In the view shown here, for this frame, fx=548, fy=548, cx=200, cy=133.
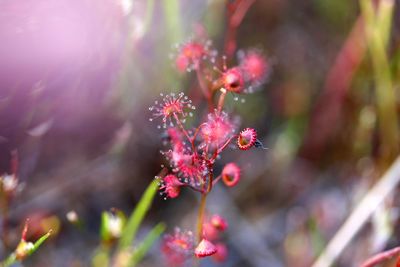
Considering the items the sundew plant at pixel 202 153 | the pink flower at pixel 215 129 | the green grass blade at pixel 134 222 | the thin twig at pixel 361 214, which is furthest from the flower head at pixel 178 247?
the thin twig at pixel 361 214

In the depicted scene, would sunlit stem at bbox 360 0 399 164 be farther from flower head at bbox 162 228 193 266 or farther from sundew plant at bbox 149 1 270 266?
flower head at bbox 162 228 193 266

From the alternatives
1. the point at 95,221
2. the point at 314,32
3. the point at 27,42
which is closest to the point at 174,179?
the point at 27,42

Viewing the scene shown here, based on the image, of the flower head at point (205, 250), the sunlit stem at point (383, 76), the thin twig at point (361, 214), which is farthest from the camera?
the sunlit stem at point (383, 76)

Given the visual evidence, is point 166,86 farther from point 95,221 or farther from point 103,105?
point 95,221

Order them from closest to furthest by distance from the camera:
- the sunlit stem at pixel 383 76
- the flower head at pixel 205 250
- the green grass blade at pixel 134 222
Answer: the flower head at pixel 205 250, the green grass blade at pixel 134 222, the sunlit stem at pixel 383 76

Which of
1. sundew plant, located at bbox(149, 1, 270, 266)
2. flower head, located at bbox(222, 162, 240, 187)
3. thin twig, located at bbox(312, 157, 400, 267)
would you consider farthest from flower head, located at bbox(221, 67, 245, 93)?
thin twig, located at bbox(312, 157, 400, 267)

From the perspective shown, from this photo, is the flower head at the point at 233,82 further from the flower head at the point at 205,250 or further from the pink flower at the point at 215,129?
the flower head at the point at 205,250

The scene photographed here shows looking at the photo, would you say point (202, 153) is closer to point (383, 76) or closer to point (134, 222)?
point (134, 222)

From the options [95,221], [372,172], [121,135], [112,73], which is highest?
[112,73]
